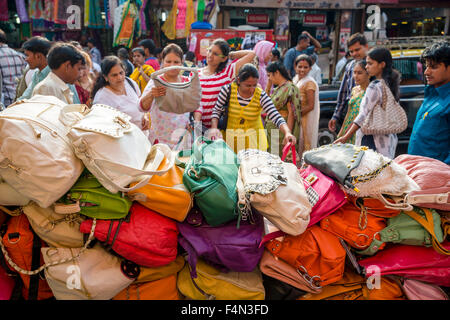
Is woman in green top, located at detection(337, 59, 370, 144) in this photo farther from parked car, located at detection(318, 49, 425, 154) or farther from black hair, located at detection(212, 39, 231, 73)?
parked car, located at detection(318, 49, 425, 154)

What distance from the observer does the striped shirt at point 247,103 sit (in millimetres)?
3019

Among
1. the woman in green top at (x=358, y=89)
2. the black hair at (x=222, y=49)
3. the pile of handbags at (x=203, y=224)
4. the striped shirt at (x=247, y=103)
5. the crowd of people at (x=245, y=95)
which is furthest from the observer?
the woman in green top at (x=358, y=89)

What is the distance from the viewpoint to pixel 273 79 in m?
4.29

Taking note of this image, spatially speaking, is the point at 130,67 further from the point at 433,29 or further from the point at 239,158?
the point at 433,29

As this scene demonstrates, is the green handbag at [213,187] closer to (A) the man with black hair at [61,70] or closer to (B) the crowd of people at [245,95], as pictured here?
(B) the crowd of people at [245,95]

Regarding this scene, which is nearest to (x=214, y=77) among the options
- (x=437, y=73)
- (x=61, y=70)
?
(x=61, y=70)

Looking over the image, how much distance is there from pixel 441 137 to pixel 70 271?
99.3 inches

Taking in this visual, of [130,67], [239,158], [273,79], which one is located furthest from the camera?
[130,67]


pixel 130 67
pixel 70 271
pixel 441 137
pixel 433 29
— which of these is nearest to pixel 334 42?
pixel 433 29

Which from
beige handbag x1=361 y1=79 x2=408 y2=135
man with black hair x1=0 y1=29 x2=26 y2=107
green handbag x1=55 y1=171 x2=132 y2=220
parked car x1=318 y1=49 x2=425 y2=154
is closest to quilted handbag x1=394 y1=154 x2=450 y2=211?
green handbag x1=55 y1=171 x2=132 y2=220

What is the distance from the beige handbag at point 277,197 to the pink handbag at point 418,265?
1.49ft

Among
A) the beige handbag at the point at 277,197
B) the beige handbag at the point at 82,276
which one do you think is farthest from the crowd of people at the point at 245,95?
the beige handbag at the point at 82,276

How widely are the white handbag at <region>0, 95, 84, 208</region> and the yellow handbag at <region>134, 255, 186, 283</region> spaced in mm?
527

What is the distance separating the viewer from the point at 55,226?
1.47 meters
